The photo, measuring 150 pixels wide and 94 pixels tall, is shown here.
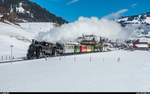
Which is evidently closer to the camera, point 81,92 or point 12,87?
point 81,92

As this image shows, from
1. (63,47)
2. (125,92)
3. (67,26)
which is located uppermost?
(67,26)

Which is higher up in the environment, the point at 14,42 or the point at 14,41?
the point at 14,41

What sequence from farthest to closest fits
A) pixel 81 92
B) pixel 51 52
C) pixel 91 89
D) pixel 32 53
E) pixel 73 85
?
pixel 51 52 → pixel 32 53 → pixel 73 85 → pixel 91 89 → pixel 81 92

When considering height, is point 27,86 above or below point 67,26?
below

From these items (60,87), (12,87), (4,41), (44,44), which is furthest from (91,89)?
(4,41)

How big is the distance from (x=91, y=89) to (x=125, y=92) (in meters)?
2.49

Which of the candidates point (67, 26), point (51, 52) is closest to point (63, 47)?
point (51, 52)

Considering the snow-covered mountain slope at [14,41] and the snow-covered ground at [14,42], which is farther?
the snow-covered mountain slope at [14,41]

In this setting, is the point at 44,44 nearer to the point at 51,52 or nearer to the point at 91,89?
the point at 51,52

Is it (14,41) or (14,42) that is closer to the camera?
(14,42)

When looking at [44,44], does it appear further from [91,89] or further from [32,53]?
[91,89]

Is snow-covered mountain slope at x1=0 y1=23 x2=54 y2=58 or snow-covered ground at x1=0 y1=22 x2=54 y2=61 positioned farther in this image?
snow-covered mountain slope at x1=0 y1=23 x2=54 y2=58

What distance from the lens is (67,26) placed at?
69.6 meters

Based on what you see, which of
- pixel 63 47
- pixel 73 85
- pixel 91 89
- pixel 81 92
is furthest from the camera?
pixel 63 47
